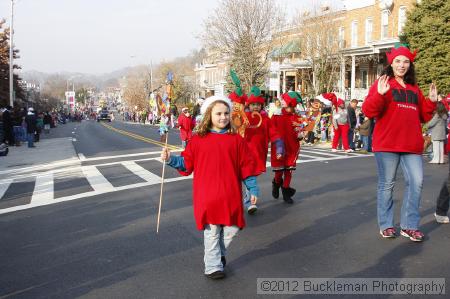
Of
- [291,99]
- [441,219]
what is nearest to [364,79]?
[291,99]

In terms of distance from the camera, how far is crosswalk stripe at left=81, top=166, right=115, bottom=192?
10.7 m

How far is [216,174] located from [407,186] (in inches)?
103

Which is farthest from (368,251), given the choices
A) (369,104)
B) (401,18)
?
(401,18)

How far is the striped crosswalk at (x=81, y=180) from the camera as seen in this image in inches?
383

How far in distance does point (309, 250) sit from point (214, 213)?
1559mm

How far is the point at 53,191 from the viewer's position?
34.4ft

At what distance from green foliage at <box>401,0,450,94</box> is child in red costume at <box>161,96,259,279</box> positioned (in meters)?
20.8

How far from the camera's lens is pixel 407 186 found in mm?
6164

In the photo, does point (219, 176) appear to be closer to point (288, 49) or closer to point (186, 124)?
point (186, 124)

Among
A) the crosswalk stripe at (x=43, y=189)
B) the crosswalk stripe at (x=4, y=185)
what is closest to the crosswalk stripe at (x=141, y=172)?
the crosswalk stripe at (x=43, y=189)

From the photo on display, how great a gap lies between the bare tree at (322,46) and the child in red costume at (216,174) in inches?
1255

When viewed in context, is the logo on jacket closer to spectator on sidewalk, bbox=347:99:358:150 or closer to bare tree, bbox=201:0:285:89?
spectator on sidewalk, bbox=347:99:358:150

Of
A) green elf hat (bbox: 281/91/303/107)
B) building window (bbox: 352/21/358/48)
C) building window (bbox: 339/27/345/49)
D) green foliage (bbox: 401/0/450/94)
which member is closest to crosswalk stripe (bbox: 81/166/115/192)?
green elf hat (bbox: 281/91/303/107)

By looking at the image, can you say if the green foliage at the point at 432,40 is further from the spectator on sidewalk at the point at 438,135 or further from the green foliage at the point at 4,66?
the green foliage at the point at 4,66
